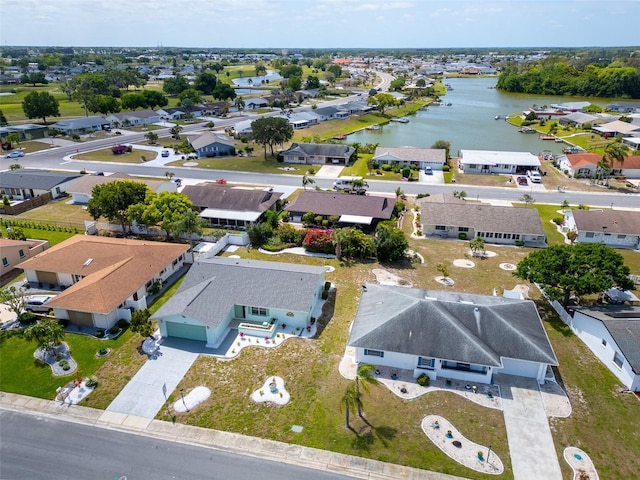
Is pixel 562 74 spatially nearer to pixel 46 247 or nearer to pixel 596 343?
pixel 596 343

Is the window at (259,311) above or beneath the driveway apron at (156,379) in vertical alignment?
above

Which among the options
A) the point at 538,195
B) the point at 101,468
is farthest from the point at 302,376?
the point at 538,195

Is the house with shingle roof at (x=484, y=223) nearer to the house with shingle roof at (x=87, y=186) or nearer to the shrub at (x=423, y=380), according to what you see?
the shrub at (x=423, y=380)

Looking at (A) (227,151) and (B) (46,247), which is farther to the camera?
(A) (227,151)

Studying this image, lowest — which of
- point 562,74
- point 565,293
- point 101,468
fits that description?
point 101,468

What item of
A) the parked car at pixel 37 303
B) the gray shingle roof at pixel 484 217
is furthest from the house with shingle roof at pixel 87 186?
the gray shingle roof at pixel 484 217

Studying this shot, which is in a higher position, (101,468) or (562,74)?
(562,74)
